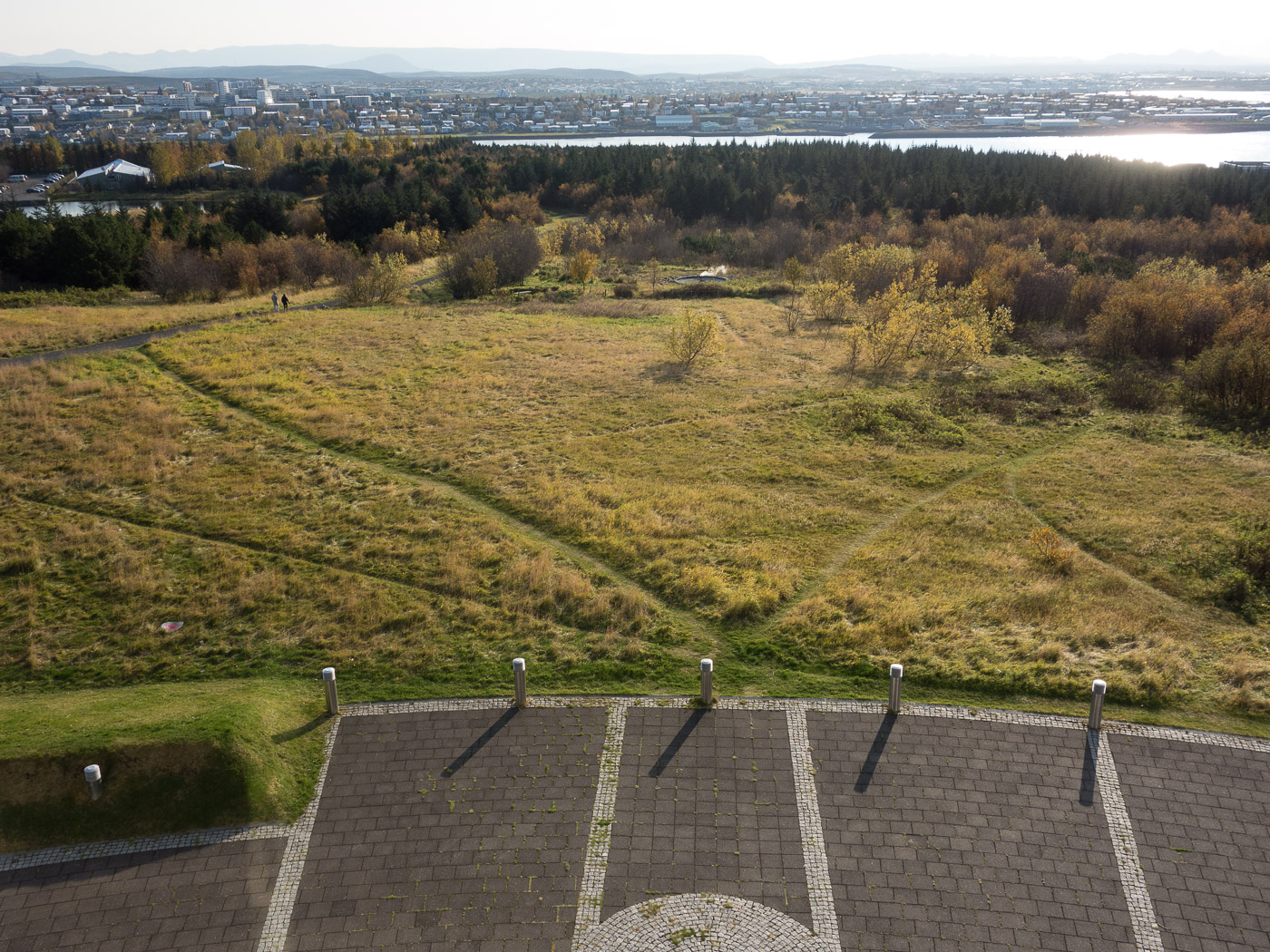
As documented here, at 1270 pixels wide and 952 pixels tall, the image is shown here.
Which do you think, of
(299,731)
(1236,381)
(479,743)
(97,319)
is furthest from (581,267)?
(479,743)

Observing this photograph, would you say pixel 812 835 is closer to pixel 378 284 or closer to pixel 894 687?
pixel 894 687

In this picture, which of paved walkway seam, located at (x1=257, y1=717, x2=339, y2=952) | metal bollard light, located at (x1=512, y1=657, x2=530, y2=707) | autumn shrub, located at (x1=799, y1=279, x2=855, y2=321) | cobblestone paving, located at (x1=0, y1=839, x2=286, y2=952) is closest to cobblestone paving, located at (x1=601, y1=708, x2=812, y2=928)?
metal bollard light, located at (x1=512, y1=657, x2=530, y2=707)

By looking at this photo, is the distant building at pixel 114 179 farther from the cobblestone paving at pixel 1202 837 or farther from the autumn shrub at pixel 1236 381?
the cobblestone paving at pixel 1202 837

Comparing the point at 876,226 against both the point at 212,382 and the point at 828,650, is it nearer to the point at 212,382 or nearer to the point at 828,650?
the point at 212,382

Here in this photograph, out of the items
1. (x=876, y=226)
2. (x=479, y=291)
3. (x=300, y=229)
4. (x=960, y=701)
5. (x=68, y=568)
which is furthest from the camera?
(x=876, y=226)

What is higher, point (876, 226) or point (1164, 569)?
point (876, 226)

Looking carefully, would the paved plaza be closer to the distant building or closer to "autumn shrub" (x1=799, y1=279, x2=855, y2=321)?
"autumn shrub" (x1=799, y1=279, x2=855, y2=321)

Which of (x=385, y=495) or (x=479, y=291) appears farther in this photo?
(x=479, y=291)

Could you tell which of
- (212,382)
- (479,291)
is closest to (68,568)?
(212,382)
